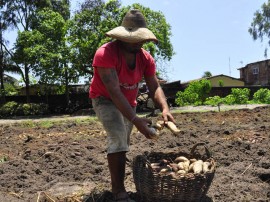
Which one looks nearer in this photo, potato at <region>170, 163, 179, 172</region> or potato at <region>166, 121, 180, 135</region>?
potato at <region>166, 121, 180, 135</region>

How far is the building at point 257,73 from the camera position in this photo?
136ft

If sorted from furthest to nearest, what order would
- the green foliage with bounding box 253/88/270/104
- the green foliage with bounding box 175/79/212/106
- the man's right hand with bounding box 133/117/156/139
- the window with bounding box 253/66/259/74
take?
1. the window with bounding box 253/66/259/74
2. the green foliage with bounding box 175/79/212/106
3. the green foliage with bounding box 253/88/270/104
4. the man's right hand with bounding box 133/117/156/139

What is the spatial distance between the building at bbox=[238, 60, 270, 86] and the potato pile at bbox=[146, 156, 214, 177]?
1509 inches

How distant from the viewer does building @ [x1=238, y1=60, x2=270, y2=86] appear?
41.4 m

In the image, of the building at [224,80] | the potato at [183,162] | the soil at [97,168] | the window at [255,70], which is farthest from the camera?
the window at [255,70]

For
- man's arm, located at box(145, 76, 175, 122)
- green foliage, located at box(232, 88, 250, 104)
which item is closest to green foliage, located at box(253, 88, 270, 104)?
green foliage, located at box(232, 88, 250, 104)

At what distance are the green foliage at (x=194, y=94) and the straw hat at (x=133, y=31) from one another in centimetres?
Result: 1905

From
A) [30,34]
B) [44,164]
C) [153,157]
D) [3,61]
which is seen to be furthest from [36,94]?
[153,157]

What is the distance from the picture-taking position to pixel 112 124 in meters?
3.52

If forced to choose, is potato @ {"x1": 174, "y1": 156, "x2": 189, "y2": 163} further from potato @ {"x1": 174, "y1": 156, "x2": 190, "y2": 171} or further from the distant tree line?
the distant tree line

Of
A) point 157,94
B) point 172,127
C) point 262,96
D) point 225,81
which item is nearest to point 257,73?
point 225,81

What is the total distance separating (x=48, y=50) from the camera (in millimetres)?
24359

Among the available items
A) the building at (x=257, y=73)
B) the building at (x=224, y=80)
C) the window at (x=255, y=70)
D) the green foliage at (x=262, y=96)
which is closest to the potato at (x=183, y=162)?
the green foliage at (x=262, y=96)

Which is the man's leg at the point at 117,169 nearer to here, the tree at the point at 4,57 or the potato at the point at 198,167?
the potato at the point at 198,167
